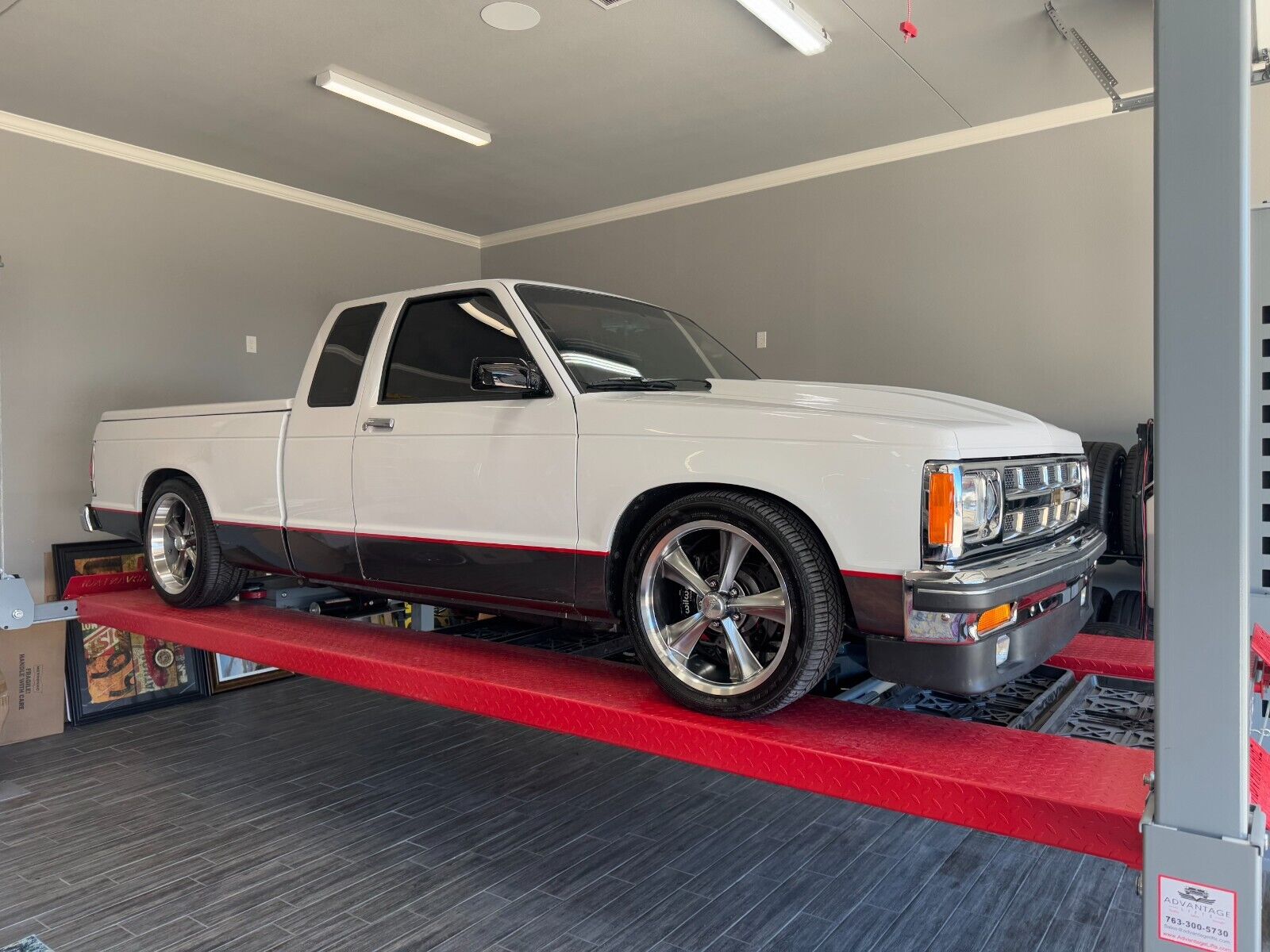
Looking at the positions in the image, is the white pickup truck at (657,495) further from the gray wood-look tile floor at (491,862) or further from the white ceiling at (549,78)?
the white ceiling at (549,78)

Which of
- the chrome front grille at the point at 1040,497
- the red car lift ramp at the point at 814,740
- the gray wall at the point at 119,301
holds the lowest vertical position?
the red car lift ramp at the point at 814,740

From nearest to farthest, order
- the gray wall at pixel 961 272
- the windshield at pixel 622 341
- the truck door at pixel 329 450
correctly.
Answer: the windshield at pixel 622 341
the truck door at pixel 329 450
the gray wall at pixel 961 272

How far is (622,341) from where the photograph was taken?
3457 mm

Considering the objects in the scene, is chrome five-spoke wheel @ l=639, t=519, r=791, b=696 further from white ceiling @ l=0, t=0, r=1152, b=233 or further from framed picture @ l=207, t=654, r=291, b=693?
framed picture @ l=207, t=654, r=291, b=693

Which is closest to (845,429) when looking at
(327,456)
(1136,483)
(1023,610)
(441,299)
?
(1023,610)

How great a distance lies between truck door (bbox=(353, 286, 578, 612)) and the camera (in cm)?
301

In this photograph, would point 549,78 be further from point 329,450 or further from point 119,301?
point 119,301

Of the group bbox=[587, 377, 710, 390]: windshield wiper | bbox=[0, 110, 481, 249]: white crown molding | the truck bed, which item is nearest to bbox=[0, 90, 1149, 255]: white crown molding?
bbox=[0, 110, 481, 249]: white crown molding

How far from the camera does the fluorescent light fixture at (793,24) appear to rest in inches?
183

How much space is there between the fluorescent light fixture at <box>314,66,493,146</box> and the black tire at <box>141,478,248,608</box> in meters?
2.77

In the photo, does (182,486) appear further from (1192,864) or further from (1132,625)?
(1132,625)

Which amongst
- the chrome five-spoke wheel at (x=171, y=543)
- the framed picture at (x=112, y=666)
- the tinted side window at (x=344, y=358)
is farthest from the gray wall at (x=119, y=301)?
the tinted side window at (x=344, y=358)

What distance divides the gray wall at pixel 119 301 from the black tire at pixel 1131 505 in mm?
6809

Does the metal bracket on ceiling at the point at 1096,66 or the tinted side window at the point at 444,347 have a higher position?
the metal bracket on ceiling at the point at 1096,66
